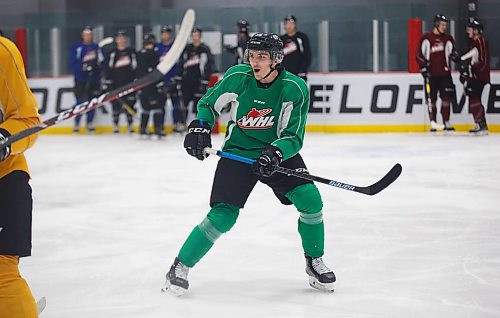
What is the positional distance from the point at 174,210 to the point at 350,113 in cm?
514

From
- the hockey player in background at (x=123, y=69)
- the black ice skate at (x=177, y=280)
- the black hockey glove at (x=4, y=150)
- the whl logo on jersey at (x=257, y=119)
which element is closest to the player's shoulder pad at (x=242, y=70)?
the whl logo on jersey at (x=257, y=119)

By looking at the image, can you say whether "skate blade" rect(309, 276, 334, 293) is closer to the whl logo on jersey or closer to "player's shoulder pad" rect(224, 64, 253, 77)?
the whl logo on jersey

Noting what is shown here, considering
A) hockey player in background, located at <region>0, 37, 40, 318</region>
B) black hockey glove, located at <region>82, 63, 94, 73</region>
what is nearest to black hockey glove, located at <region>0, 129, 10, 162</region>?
hockey player in background, located at <region>0, 37, 40, 318</region>

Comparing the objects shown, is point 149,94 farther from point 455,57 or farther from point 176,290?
point 176,290

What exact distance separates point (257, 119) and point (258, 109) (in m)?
0.04

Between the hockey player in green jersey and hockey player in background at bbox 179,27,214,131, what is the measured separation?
262 inches

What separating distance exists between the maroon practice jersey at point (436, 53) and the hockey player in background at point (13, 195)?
294 inches

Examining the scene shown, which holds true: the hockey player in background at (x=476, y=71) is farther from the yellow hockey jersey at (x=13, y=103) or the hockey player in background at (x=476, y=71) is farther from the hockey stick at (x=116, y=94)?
the yellow hockey jersey at (x=13, y=103)

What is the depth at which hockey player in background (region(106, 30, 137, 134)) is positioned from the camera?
33.5 ft

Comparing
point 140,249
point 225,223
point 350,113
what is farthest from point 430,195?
point 350,113

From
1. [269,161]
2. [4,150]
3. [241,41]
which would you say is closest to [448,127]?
[241,41]

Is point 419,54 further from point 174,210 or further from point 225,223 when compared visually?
point 225,223

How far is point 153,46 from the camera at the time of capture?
9.47m

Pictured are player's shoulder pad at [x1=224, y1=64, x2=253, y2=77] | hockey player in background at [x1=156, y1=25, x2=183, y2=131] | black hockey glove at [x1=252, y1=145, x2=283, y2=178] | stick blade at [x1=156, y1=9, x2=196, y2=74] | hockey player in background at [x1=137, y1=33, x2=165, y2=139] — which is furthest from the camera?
hockey player in background at [x1=156, y1=25, x2=183, y2=131]
